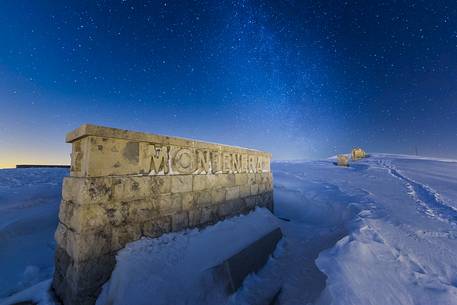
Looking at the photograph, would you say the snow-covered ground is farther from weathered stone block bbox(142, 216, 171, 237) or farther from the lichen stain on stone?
the lichen stain on stone

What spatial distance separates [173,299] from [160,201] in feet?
4.37

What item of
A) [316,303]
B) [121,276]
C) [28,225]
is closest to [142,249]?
[121,276]

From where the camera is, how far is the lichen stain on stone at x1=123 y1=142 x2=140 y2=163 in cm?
307

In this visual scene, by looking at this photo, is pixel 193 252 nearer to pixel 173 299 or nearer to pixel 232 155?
pixel 173 299

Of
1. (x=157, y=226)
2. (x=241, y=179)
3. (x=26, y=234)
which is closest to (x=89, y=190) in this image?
(x=157, y=226)

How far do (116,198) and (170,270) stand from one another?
1.20 m

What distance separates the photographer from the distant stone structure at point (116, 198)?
2570mm

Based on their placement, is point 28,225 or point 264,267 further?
point 28,225

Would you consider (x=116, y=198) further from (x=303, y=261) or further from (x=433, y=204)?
(x=433, y=204)

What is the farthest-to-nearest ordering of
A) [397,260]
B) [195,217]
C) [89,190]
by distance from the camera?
[195,217]
[397,260]
[89,190]

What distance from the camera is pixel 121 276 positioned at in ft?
8.60

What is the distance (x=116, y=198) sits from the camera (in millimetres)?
2859

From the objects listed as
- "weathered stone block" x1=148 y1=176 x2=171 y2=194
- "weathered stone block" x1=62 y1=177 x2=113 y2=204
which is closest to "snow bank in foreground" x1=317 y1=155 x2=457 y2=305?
"weathered stone block" x1=148 y1=176 x2=171 y2=194

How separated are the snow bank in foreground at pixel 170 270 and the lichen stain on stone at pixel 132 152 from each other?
1.17 metres
